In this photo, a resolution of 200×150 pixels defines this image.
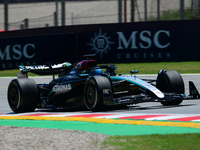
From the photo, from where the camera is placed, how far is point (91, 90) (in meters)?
9.23

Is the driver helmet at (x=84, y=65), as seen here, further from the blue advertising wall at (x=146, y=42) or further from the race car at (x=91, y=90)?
the blue advertising wall at (x=146, y=42)

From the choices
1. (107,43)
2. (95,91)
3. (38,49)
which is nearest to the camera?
(95,91)

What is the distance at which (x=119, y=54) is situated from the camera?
23781mm

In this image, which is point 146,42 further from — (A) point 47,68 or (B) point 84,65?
(B) point 84,65

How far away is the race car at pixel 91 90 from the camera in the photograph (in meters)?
9.09

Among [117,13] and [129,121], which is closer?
[129,121]

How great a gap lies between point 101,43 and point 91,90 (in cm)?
1493

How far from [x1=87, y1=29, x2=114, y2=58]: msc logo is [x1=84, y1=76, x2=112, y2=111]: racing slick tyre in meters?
14.7

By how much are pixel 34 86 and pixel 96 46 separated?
1423 centimetres

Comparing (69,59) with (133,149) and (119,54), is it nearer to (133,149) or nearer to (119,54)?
(119,54)

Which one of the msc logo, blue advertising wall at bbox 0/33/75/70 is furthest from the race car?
blue advertising wall at bbox 0/33/75/70

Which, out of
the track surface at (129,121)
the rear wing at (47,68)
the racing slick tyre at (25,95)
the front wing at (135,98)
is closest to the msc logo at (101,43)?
the rear wing at (47,68)

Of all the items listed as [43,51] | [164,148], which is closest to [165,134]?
[164,148]

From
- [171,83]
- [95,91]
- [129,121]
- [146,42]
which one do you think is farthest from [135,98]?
[146,42]
